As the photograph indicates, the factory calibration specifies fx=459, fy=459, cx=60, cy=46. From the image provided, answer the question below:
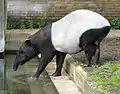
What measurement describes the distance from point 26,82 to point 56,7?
22.5 ft

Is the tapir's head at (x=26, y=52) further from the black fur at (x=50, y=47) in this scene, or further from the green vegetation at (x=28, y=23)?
the green vegetation at (x=28, y=23)

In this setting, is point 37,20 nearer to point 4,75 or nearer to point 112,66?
point 4,75

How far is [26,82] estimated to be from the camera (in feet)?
30.2

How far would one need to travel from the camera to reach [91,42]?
9055mm

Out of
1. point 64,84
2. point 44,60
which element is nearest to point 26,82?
point 44,60

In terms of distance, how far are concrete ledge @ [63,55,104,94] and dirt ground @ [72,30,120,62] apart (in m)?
0.30

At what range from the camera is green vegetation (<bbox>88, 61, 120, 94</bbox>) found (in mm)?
7473

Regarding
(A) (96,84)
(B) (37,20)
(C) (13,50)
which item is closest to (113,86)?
(A) (96,84)

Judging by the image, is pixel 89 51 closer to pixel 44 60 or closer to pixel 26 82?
pixel 44 60

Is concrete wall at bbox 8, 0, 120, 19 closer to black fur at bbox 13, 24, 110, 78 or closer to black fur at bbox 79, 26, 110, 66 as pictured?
black fur at bbox 13, 24, 110, 78

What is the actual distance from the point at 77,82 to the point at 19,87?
1.12m

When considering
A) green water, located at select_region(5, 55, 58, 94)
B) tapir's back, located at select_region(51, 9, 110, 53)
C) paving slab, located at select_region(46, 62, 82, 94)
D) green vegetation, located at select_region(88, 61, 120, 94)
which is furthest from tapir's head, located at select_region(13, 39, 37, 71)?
green vegetation, located at select_region(88, 61, 120, 94)

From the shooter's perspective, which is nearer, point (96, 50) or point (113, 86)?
point (113, 86)

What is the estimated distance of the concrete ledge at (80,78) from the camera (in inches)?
297
